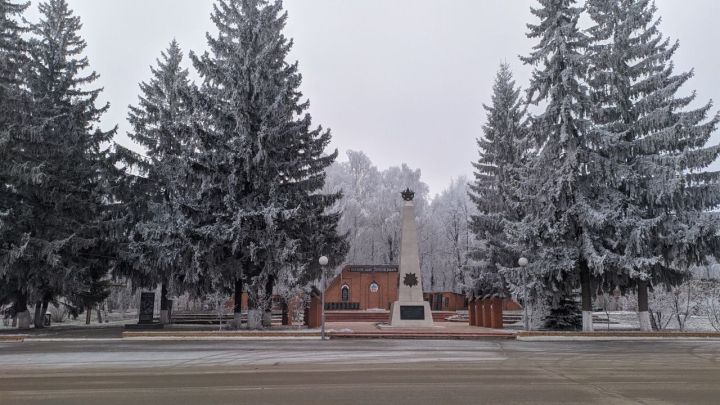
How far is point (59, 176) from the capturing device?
2434 centimetres

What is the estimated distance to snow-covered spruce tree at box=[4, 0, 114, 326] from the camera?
2236cm

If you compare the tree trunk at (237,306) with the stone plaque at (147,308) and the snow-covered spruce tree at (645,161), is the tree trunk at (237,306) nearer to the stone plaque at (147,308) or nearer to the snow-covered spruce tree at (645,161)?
the stone plaque at (147,308)

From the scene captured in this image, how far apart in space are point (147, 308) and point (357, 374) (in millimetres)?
17951

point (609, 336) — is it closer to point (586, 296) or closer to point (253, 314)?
point (586, 296)

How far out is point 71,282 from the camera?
2252 centimetres

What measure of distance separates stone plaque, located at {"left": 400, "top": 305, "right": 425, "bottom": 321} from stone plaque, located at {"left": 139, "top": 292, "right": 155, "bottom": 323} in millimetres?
11635

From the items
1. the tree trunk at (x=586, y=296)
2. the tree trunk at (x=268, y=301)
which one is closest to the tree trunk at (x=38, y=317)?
the tree trunk at (x=268, y=301)

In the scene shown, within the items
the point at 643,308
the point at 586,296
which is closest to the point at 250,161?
the point at 586,296

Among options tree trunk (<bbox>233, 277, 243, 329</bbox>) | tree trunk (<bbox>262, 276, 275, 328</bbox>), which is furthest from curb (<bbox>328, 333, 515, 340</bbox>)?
tree trunk (<bbox>233, 277, 243, 329</bbox>)

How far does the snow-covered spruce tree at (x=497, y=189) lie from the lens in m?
28.4

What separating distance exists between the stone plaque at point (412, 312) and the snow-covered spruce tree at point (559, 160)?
578 centimetres

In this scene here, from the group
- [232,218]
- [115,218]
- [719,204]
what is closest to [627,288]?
[719,204]

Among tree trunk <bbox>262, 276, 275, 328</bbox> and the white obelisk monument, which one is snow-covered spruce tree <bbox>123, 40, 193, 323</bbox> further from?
the white obelisk monument

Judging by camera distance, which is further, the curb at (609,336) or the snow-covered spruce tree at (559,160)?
the snow-covered spruce tree at (559,160)
